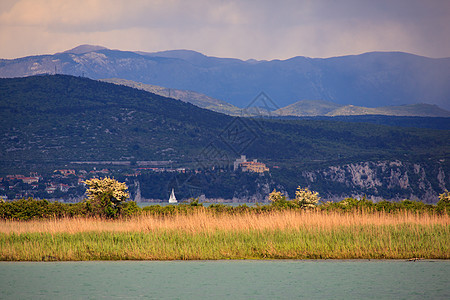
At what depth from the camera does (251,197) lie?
6786 inches

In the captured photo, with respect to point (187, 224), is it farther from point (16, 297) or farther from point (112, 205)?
point (16, 297)

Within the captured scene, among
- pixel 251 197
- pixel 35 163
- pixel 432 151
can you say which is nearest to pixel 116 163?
pixel 35 163

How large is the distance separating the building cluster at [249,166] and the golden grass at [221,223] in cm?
15183

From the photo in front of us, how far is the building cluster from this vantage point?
586 feet

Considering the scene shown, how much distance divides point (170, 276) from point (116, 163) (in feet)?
517

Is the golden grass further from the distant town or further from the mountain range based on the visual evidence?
the mountain range

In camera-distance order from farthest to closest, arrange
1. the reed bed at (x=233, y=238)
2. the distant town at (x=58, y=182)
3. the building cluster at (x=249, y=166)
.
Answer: the building cluster at (x=249, y=166) < the distant town at (x=58, y=182) < the reed bed at (x=233, y=238)

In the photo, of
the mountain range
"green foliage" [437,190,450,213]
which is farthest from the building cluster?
"green foliage" [437,190,450,213]

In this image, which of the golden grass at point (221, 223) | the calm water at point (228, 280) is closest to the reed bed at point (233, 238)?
the golden grass at point (221, 223)

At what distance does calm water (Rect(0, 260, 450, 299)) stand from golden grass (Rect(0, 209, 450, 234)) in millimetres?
2637

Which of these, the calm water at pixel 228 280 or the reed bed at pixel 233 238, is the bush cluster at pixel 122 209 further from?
the calm water at pixel 228 280

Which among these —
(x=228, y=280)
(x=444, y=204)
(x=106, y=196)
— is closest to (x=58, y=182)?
(x=106, y=196)

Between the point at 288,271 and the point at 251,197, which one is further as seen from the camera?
the point at 251,197

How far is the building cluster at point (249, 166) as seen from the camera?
178750mm
